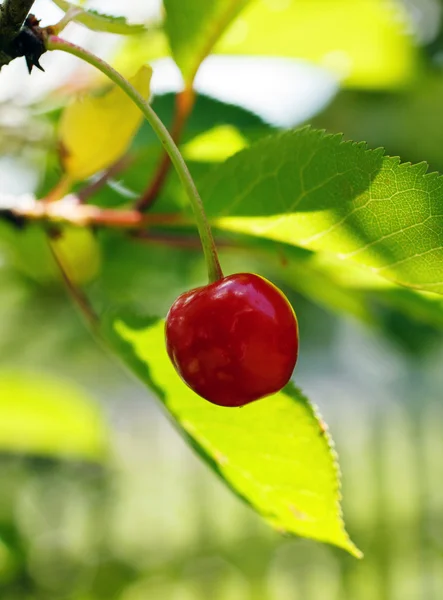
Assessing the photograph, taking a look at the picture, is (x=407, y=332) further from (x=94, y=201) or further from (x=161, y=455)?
(x=161, y=455)

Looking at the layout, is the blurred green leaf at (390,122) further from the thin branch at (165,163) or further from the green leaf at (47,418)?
the thin branch at (165,163)

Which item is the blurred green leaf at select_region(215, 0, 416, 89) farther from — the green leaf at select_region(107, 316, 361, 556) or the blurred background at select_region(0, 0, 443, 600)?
the green leaf at select_region(107, 316, 361, 556)

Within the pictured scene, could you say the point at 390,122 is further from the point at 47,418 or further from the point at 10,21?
the point at 10,21

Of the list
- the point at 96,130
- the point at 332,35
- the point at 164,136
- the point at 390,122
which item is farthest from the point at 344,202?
the point at 390,122

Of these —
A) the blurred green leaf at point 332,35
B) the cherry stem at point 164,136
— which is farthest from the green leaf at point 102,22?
the blurred green leaf at point 332,35

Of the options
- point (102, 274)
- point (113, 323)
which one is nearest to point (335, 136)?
point (113, 323)
